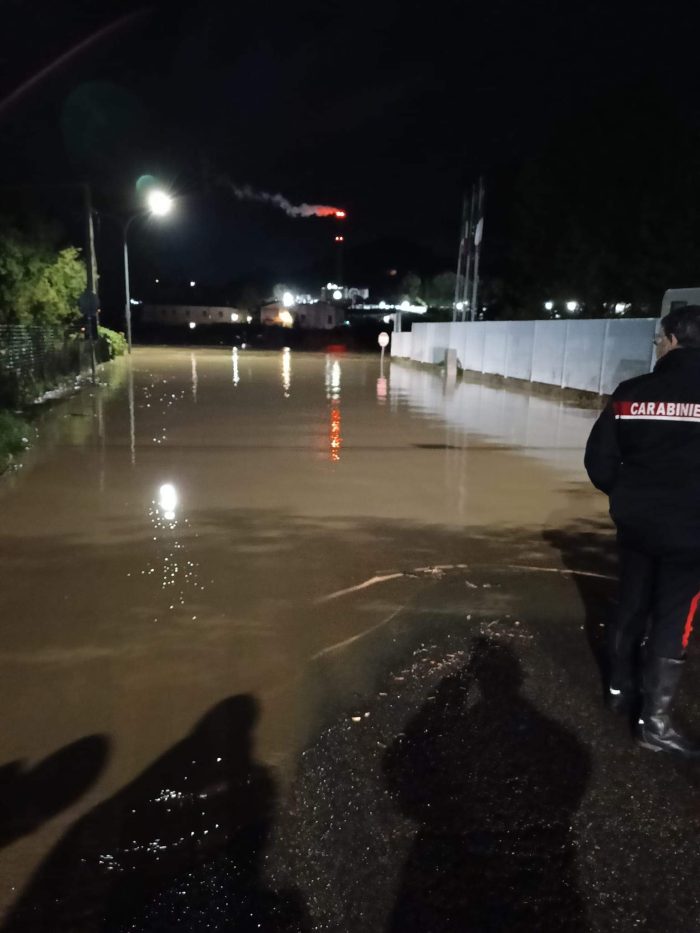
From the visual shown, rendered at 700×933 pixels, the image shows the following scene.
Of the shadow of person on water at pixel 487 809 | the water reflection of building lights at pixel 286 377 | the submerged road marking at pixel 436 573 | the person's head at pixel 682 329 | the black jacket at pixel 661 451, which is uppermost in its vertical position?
the person's head at pixel 682 329

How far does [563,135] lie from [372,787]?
37.1 m

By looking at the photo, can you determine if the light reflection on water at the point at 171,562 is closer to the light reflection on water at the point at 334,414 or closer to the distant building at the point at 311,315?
the light reflection on water at the point at 334,414

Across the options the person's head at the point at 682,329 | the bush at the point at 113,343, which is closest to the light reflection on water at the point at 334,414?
the person's head at the point at 682,329

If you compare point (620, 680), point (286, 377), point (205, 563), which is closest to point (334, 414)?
point (205, 563)

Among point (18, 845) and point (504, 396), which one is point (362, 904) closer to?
point (18, 845)

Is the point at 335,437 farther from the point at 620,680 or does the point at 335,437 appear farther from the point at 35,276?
the point at 35,276

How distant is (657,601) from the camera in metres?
3.66

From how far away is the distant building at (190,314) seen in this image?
360ft

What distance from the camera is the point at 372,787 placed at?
3.44 m

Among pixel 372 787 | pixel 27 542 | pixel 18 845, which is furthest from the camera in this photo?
pixel 27 542

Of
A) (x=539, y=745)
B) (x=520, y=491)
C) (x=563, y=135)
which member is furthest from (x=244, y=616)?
(x=563, y=135)

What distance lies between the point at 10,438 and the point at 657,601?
8.81 metres

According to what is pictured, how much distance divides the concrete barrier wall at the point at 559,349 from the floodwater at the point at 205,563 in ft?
11.4

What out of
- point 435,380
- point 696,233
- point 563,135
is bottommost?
point 435,380
